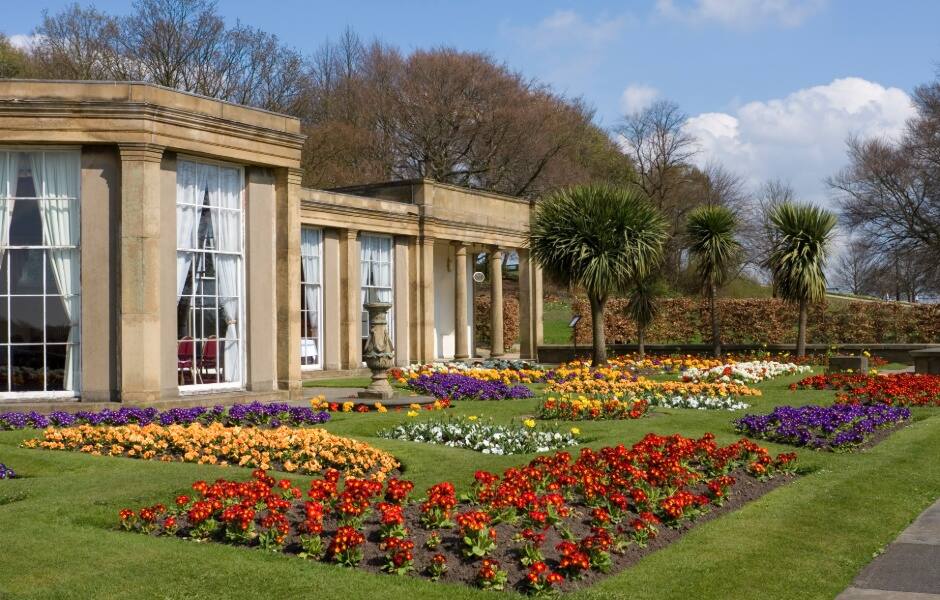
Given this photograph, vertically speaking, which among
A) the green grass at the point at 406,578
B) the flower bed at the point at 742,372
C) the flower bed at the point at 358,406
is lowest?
the green grass at the point at 406,578

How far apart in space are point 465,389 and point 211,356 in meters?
4.59

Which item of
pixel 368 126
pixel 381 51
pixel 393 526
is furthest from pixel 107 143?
pixel 381 51

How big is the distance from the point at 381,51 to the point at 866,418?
43749 mm

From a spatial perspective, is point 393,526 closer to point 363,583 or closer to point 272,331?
point 363,583

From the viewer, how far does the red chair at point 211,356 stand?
691 inches

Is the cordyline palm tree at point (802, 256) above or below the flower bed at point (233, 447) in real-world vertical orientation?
above

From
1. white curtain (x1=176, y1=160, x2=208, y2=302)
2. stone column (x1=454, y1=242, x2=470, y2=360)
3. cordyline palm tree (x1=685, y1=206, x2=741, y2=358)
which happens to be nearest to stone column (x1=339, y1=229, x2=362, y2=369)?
stone column (x1=454, y1=242, x2=470, y2=360)

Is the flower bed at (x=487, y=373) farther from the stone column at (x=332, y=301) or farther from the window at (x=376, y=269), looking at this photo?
the window at (x=376, y=269)

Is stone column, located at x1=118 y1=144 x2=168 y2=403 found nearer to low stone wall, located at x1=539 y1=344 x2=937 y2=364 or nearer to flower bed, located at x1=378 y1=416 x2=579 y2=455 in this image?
flower bed, located at x1=378 y1=416 x2=579 y2=455

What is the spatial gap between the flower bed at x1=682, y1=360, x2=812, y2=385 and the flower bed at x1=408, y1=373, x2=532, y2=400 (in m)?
3.90

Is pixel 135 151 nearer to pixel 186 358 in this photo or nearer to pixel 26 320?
pixel 26 320

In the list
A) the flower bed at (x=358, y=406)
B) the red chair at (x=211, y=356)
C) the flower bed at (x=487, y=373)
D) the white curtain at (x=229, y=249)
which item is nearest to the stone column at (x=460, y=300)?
the flower bed at (x=487, y=373)

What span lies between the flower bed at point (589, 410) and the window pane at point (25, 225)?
835cm

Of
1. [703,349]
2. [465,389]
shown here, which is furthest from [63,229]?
[703,349]
